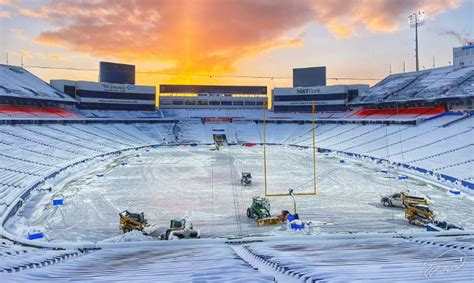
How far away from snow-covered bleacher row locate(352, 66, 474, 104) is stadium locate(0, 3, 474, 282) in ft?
1.16

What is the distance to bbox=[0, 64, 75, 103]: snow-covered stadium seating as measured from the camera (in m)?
57.5

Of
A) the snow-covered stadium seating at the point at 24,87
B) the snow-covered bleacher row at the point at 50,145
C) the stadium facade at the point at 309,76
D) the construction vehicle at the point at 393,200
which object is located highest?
the stadium facade at the point at 309,76

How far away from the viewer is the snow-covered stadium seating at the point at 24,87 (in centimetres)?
5747

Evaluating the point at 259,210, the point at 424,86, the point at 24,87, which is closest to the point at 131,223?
the point at 259,210

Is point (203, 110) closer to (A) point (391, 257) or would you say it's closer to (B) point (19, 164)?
(B) point (19, 164)

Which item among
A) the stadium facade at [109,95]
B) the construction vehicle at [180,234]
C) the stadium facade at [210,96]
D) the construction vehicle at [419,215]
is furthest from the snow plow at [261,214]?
the stadium facade at [210,96]

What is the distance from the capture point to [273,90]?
3561 inches

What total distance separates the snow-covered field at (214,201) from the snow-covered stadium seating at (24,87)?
29.6 m

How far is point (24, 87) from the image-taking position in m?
61.9

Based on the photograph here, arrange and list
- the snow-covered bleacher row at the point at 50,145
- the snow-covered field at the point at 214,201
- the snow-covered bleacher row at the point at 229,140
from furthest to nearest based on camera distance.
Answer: the snow-covered bleacher row at the point at 229,140, the snow-covered bleacher row at the point at 50,145, the snow-covered field at the point at 214,201

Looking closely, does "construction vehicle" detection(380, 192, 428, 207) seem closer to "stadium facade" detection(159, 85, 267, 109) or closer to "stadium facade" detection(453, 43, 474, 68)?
"stadium facade" detection(453, 43, 474, 68)

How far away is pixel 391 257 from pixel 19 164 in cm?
3253

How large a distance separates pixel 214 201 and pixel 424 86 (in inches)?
2172

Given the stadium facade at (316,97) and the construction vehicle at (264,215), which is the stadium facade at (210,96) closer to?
the stadium facade at (316,97)
